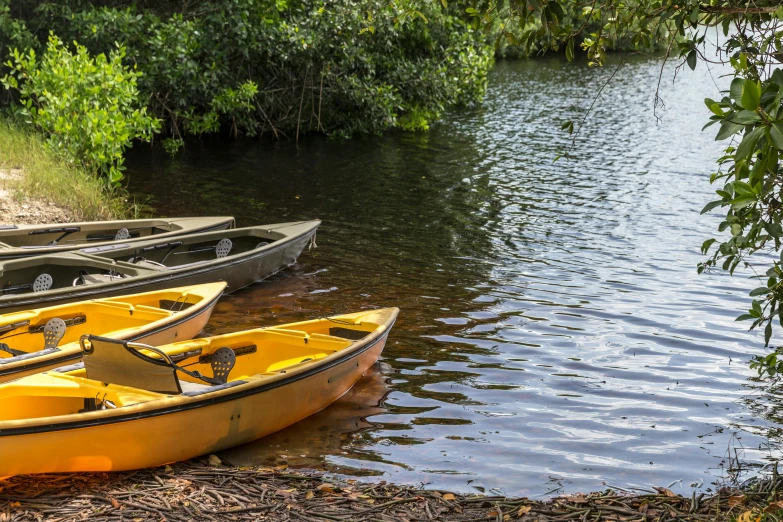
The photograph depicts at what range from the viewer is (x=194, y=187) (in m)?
17.3

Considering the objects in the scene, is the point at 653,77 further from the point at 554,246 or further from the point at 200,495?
the point at 200,495

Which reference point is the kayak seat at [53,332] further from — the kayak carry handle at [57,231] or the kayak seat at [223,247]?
the kayak seat at [223,247]

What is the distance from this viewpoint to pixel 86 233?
11297 millimetres

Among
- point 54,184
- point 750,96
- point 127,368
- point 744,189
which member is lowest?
point 127,368

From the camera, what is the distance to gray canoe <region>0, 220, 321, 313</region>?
8953 millimetres

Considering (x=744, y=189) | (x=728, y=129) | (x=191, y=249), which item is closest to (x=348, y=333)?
(x=191, y=249)

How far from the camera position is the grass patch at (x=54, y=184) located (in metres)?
13.1

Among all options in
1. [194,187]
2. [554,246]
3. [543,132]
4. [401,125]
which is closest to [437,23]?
[401,125]

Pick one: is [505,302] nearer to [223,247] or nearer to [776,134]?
[223,247]

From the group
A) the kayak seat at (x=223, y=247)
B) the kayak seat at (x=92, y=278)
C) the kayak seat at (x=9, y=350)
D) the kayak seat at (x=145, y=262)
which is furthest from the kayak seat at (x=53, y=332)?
→ the kayak seat at (x=223, y=247)

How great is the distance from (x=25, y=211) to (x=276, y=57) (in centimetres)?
1003

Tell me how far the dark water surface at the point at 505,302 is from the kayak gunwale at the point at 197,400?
603mm

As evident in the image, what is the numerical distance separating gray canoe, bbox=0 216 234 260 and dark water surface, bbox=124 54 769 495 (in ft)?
4.57

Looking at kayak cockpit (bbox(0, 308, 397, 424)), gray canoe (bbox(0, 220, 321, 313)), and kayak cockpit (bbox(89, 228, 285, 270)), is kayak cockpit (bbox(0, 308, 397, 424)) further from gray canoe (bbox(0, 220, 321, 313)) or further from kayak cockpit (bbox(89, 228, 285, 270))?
kayak cockpit (bbox(89, 228, 285, 270))
